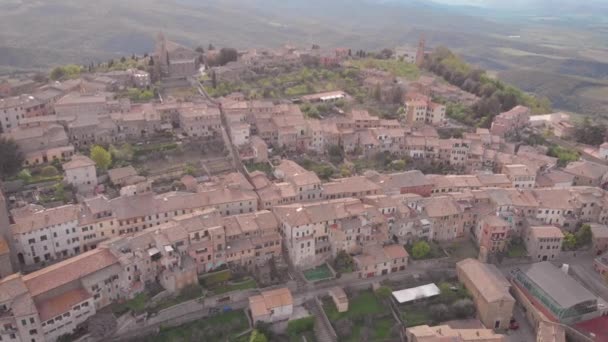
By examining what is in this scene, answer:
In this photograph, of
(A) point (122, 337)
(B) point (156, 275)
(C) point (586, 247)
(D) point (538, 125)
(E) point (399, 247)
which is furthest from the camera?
(D) point (538, 125)

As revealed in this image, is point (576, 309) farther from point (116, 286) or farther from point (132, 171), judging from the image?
point (132, 171)

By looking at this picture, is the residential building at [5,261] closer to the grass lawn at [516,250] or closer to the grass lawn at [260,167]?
the grass lawn at [260,167]

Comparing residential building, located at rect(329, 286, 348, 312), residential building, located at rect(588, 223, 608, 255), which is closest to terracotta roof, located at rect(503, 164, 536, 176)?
residential building, located at rect(588, 223, 608, 255)

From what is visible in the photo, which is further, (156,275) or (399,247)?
(399,247)

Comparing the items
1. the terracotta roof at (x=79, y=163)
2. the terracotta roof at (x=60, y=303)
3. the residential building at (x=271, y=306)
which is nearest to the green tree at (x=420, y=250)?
the residential building at (x=271, y=306)

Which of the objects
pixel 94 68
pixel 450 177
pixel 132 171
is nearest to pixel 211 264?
pixel 132 171

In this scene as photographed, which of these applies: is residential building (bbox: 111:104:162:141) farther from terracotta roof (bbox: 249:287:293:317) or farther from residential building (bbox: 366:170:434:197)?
terracotta roof (bbox: 249:287:293:317)
